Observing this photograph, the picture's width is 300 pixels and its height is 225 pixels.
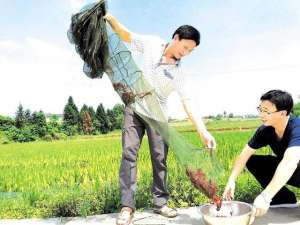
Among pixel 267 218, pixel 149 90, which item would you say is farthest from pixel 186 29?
pixel 267 218

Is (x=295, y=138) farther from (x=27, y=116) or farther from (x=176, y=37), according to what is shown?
(x=27, y=116)

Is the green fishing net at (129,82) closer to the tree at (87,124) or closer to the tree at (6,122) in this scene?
the tree at (87,124)

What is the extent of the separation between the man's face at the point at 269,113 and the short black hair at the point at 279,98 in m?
0.03

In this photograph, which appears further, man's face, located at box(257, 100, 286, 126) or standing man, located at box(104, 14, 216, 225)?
standing man, located at box(104, 14, 216, 225)

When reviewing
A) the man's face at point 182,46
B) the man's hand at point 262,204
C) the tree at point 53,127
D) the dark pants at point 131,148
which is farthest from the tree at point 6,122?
the man's hand at point 262,204

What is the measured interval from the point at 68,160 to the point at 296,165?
6774 mm

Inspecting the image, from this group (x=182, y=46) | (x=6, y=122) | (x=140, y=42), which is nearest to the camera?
(x=182, y=46)

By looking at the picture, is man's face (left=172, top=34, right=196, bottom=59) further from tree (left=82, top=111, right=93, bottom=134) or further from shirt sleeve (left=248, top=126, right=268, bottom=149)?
tree (left=82, top=111, right=93, bottom=134)

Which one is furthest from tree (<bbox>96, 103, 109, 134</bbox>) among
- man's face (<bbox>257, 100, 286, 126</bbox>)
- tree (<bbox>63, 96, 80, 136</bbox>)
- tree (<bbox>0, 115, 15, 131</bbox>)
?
man's face (<bbox>257, 100, 286, 126</bbox>)

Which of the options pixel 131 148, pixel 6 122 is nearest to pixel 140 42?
pixel 131 148

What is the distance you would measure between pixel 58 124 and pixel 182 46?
749 inches

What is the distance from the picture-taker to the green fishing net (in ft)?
13.8

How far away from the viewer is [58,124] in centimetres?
2256

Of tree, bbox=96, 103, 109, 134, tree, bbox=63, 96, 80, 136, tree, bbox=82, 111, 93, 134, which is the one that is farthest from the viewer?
tree, bbox=63, 96, 80, 136
